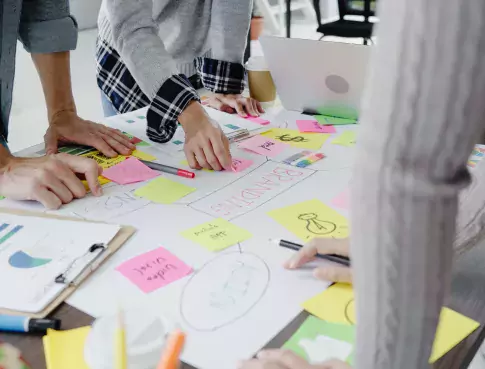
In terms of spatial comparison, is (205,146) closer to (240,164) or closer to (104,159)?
(240,164)

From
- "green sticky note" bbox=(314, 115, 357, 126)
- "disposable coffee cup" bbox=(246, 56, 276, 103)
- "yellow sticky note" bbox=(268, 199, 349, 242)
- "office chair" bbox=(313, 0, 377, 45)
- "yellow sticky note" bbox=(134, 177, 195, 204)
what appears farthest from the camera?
"office chair" bbox=(313, 0, 377, 45)

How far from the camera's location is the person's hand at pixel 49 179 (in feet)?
Result: 2.76

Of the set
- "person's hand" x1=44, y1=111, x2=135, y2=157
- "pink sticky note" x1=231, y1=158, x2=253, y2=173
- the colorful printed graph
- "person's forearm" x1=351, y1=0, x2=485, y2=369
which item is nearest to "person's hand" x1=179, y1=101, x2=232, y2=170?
"pink sticky note" x1=231, y1=158, x2=253, y2=173

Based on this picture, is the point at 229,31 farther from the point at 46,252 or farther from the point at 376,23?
the point at 376,23

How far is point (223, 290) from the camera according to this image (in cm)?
63

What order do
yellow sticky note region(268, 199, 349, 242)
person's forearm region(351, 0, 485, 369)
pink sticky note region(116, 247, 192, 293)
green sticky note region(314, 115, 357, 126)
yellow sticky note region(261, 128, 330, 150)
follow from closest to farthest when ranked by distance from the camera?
person's forearm region(351, 0, 485, 369) < pink sticky note region(116, 247, 192, 293) < yellow sticky note region(268, 199, 349, 242) < yellow sticky note region(261, 128, 330, 150) < green sticky note region(314, 115, 357, 126)

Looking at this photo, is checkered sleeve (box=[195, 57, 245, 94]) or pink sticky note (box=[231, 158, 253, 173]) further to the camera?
checkered sleeve (box=[195, 57, 245, 94])

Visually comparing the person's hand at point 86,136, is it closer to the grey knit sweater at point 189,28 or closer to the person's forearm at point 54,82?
the person's forearm at point 54,82

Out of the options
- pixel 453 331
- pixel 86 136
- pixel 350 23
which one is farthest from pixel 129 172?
pixel 350 23

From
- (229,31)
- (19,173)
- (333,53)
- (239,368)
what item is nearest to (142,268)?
(239,368)

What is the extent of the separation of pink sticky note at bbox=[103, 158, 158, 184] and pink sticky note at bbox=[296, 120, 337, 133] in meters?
0.37

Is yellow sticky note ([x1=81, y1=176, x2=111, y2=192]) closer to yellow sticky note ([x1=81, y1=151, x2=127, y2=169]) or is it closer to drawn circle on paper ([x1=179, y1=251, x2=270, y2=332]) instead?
yellow sticky note ([x1=81, y1=151, x2=127, y2=169])

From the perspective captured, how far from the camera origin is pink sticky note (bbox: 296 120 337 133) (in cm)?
116

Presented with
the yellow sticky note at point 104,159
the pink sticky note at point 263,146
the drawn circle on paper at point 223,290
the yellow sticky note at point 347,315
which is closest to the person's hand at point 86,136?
the yellow sticky note at point 104,159
